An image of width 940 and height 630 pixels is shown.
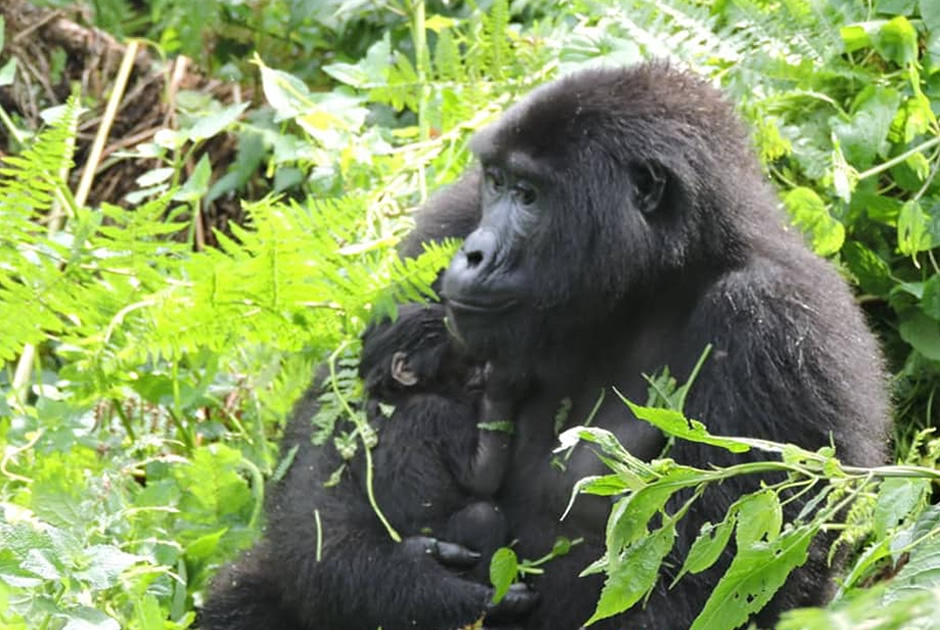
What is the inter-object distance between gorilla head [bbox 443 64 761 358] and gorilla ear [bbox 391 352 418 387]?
1.02ft

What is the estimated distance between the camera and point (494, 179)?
12.7 ft

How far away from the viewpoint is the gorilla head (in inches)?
144

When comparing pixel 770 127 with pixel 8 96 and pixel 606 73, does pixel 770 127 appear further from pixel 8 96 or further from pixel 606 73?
pixel 8 96

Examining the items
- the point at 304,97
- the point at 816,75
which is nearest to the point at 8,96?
the point at 304,97

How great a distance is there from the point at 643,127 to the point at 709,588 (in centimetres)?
96

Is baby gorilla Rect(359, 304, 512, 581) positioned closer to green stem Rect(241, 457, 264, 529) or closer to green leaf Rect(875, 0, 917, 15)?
green stem Rect(241, 457, 264, 529)

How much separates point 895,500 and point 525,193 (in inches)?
58.5

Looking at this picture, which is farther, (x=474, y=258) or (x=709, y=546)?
(x=474, y=258)

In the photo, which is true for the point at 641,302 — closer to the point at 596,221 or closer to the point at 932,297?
the point at 596,221

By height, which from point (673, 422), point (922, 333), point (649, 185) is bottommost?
point (922, 333)

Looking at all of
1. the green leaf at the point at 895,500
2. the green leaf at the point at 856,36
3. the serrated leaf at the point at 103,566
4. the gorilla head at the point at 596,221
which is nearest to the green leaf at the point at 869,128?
the green leaf at the point at 856,36

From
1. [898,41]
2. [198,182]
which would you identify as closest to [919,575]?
[898,41]

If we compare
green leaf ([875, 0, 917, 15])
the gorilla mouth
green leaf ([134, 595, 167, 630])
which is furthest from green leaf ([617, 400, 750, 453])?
green leaf ([875, 0, 917, 15])

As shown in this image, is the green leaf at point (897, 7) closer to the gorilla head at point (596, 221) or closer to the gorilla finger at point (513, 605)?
the gorilla head at point (596, 221)
